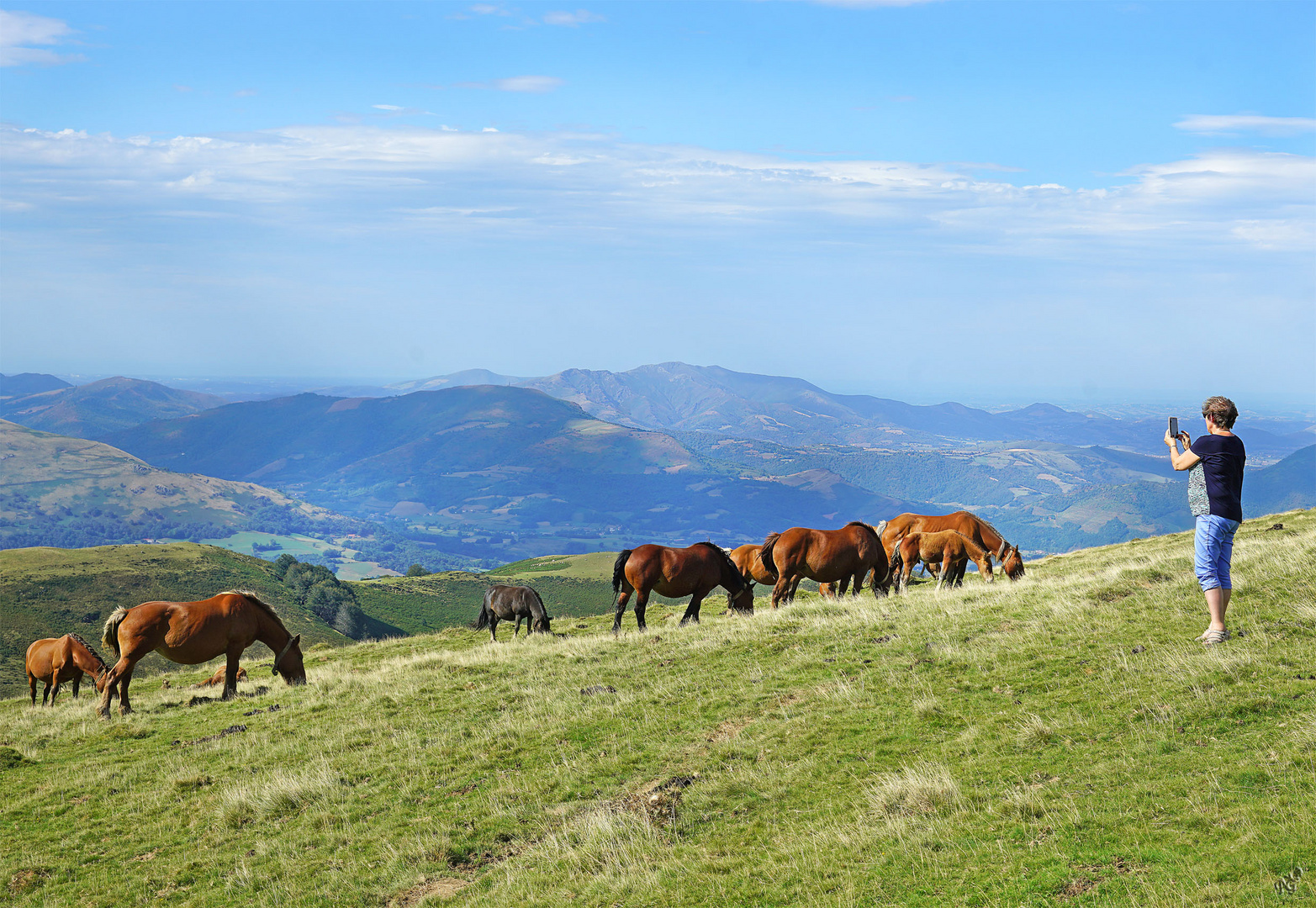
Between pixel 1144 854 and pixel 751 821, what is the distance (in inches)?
144

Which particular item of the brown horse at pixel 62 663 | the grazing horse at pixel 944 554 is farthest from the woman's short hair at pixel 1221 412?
the brown horse at pixel 62 663

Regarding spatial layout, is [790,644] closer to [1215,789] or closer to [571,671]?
[571,671]

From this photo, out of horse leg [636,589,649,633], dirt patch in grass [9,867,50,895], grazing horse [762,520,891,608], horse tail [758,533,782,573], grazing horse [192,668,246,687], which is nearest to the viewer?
dirt patch in grass [9,867,50,895]

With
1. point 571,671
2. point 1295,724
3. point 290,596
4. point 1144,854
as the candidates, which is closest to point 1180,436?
point 1295,724

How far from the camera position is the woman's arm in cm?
1135

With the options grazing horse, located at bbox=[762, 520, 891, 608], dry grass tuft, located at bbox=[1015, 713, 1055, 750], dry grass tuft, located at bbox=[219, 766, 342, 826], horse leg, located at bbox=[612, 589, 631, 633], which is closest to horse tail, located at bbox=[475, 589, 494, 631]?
horse leg, located at bbox=[612, 589, 631, 633]

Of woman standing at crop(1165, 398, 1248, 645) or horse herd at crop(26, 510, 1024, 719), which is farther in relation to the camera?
horse herd at crop(26, 510, 1024, 719)

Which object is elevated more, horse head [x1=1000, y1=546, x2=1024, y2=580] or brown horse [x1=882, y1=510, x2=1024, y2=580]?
brown horse [x1=882, y1=510, x2=1024, y2=580]

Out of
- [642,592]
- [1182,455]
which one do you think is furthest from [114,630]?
[1182,455]

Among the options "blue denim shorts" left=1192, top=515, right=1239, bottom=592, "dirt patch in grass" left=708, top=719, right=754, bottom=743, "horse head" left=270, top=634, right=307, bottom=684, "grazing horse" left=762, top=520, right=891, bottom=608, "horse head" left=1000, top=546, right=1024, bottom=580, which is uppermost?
"blue denim shorts" left=1192, top=515, right=1239, bottom=592

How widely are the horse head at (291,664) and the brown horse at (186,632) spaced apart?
0.50 m

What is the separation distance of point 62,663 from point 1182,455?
24095 millimetres

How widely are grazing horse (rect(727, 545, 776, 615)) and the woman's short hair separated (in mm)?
12440

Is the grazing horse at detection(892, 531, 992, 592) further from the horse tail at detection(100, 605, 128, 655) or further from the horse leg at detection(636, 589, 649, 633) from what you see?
the horse tail at detection(100, 605, 128, 655)
